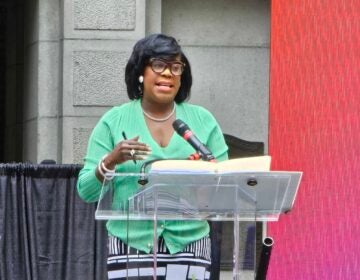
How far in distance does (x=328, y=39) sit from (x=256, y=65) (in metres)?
1.39

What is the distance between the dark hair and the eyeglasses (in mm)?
23

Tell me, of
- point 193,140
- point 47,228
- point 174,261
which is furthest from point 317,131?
point 193,140

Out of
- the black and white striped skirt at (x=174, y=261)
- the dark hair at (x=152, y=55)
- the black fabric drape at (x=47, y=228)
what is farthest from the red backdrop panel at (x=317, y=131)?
the black and white striped skirt at (x=174, y=261)

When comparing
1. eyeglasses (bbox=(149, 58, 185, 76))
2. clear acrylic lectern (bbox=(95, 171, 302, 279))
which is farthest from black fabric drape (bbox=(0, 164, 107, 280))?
clear acrylic lectern (bbox=(95, 171, 302, 279))

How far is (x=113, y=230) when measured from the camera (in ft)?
17.0

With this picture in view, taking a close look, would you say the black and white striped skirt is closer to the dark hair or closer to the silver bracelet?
the silver bracelet

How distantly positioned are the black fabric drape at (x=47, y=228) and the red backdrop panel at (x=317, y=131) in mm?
1345

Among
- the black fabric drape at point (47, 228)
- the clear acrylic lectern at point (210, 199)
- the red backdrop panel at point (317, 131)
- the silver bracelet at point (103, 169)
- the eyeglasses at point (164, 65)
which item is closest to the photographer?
the clear acrylic lectern at point (210, 199)

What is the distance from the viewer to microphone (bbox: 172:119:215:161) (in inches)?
193

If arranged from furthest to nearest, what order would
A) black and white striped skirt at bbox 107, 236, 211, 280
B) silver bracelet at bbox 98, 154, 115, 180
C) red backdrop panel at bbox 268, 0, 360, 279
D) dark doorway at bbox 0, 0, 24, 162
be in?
dark doorway at bbox 0, 0, 24, 162 < red backdrop panel at bbox 268, 0, 360, 279 < black and white striped skirt at bbox 107, 236, 211, 280 < silver bracelet at bbox 98, 154, 115, 180

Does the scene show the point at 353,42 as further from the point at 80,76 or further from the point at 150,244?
the point at 150,244

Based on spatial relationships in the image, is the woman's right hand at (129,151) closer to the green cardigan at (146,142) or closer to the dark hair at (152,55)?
the green cardigan at (146,142)

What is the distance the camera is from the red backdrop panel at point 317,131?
25.5ft

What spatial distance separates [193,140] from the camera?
194 inches
